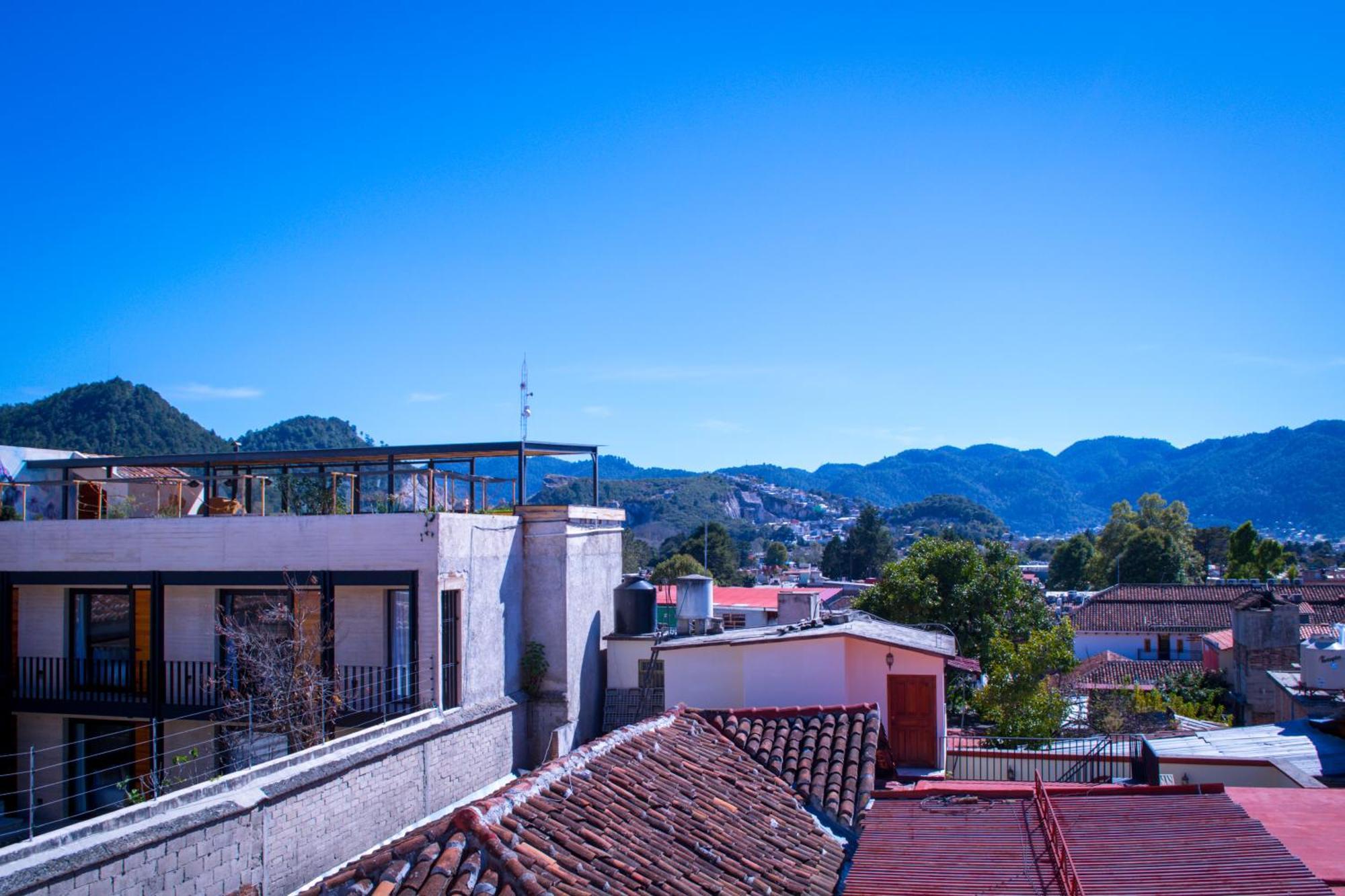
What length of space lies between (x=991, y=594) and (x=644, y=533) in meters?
127

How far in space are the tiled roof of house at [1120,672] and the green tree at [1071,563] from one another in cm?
5100

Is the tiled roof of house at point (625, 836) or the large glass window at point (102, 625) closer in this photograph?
the tiled roof of house at point (625, 836)

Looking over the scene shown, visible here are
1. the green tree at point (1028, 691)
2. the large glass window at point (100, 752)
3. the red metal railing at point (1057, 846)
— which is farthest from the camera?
the green tree at point (1028, 691)

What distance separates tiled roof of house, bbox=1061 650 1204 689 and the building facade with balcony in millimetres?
27722

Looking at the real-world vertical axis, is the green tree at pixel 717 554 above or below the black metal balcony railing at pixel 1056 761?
below

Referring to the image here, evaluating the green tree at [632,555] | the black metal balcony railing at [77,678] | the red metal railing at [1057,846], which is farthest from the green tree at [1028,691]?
the green tree at [632,555]

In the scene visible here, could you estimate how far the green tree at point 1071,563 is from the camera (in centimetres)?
9556

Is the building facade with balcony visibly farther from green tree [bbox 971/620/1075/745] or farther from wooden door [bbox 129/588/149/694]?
green tree [bbox 971/620/1075/745]

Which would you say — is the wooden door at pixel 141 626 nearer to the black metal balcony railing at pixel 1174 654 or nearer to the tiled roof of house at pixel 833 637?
the tiled roof of house at pixel 833 637

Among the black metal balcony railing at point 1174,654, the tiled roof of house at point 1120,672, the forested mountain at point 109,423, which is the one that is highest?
the forested mountain at point 109,423

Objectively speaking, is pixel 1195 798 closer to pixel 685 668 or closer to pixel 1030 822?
pixel 1030 822

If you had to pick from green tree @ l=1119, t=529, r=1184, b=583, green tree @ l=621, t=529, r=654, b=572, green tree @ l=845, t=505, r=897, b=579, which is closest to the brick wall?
green tree @ l=621, t=529, r=654, b=572

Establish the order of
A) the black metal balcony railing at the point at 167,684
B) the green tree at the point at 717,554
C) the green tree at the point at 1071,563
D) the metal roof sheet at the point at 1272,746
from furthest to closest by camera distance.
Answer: the green tree at the point at 1071,563 → the green tree at the point at 717,554 → the black metal balcony railing at the point at 167,684 → the metal roof sheet at the point at 1272,746

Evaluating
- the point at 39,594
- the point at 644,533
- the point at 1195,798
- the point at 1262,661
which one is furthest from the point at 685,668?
the point at 644,533
